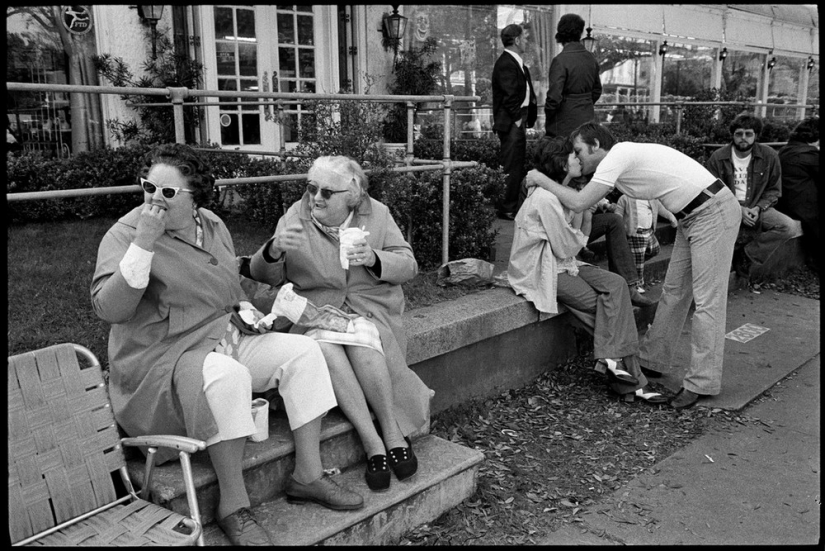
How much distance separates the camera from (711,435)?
4.19m

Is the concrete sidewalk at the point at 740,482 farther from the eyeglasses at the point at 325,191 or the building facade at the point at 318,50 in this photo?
the building facade at the point at 318,50

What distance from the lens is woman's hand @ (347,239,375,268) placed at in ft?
10.6

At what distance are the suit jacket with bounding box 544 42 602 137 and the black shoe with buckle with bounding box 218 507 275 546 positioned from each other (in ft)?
16.7

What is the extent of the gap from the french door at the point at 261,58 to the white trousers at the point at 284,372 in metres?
6.40

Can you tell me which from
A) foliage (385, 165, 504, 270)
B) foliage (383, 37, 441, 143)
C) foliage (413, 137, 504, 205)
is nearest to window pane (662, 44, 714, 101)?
foliage (383, 37, 441, 143)

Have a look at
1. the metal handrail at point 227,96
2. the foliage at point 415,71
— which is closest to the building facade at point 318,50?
the foliage at point 415,71

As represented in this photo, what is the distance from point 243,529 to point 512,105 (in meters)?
5.28

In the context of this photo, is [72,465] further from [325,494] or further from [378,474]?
[378,474]

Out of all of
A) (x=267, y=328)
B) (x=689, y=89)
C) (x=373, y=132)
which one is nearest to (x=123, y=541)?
(x=267, y=328)

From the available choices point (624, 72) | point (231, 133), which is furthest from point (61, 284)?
point (624, 72)

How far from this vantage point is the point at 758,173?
273 inches

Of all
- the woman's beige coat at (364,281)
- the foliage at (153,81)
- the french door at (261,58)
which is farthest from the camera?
the french door at (261,58)

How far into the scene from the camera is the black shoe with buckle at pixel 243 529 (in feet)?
8.70

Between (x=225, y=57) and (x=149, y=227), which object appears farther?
(x=225, y=57)
